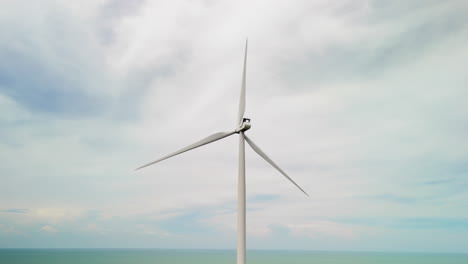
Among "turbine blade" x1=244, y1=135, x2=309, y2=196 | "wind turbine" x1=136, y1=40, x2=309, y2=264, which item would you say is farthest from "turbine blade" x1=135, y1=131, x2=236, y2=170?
"turbine blade" x1=244, y1=135, x2=309, y2=196

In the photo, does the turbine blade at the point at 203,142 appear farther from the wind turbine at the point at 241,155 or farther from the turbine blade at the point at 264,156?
the turbine blade at the point at 264,156

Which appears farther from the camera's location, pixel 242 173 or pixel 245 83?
pixel 245 83

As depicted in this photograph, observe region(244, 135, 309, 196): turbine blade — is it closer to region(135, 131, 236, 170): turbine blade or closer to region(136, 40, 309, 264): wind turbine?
region(136, 40, 309, 264): wind turbine

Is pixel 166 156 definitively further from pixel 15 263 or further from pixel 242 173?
pixel 15 263

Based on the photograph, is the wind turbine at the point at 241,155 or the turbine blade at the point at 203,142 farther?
the turbine blade at the point at 203,142

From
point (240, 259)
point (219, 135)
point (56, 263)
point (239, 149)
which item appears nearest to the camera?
point (240, 259)

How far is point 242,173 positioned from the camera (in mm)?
27953

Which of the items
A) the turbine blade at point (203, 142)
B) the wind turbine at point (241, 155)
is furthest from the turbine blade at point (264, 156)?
the turbine blade at point (203, 142)

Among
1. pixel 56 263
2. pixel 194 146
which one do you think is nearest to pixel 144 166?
pixel 194 146

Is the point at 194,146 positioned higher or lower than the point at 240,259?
higher

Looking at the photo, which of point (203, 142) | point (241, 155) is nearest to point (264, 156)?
point (241, 155)

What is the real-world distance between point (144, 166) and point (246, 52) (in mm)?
13121

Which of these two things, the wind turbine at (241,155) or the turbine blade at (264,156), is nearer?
the wind turbine at (241,155)

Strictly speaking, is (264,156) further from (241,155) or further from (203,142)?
(203,142)
